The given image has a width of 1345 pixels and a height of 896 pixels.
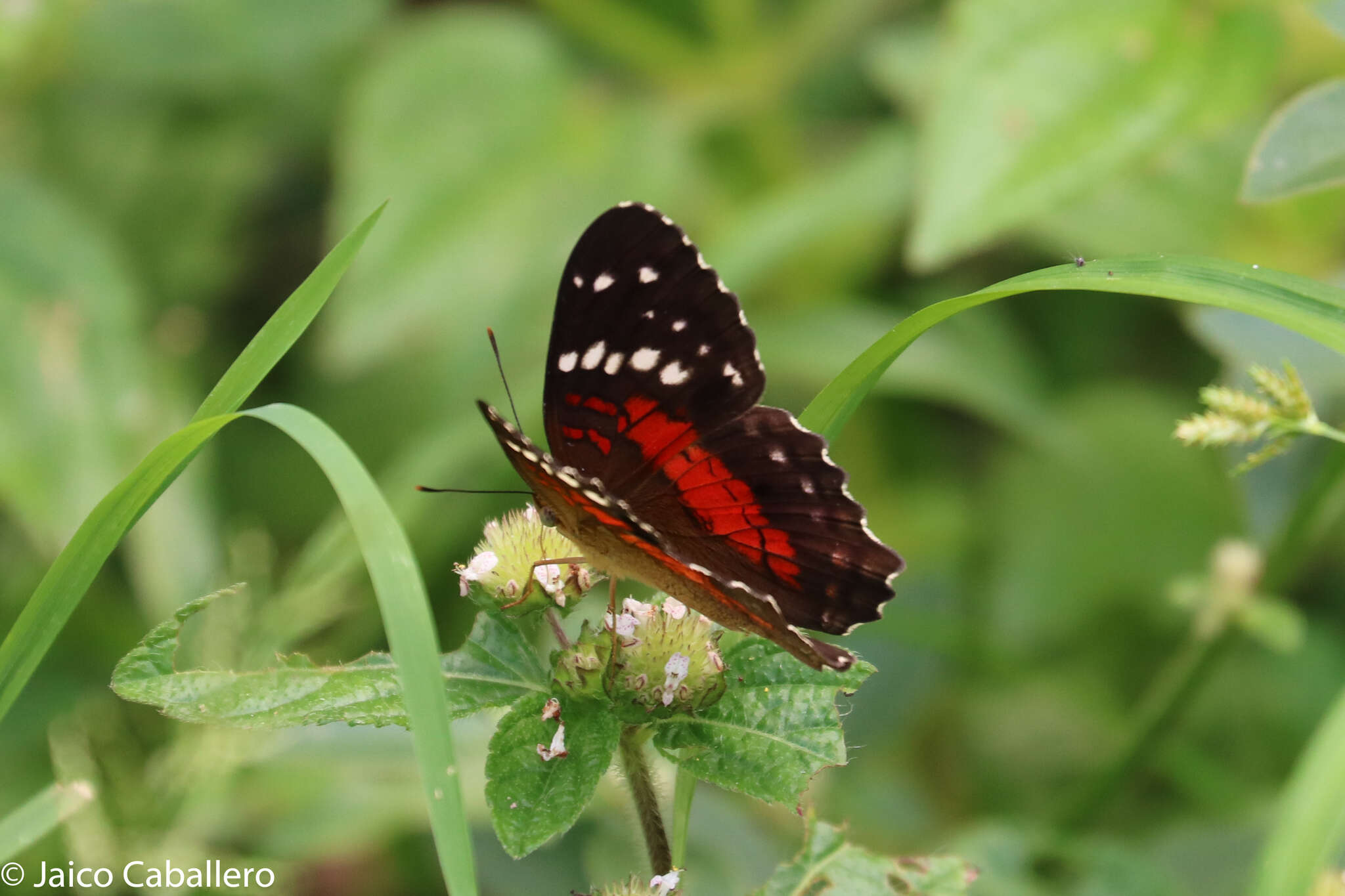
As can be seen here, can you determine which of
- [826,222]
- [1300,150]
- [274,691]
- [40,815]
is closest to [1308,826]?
[274,691]

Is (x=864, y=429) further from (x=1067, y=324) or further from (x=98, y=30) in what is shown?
(x=98, y=30)

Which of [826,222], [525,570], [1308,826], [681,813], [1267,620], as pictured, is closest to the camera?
[1308,826]

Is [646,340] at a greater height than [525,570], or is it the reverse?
[646,340]

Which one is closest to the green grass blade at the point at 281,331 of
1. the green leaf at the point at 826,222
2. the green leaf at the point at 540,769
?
the green leaf at the point at 540,769

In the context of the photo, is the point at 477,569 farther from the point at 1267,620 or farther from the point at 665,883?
the point at 1267,620

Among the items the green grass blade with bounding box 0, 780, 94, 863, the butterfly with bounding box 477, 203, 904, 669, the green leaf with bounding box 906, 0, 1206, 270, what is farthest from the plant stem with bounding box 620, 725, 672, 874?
the green leaf with bounding box 906, 0, 1206, 270
